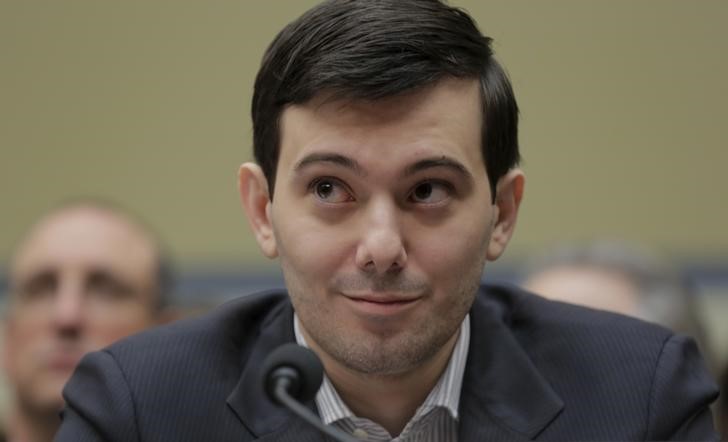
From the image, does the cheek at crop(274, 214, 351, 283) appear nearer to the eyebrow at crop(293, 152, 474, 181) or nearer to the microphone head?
the eyebrow at crop(293, 152, 474, 181)

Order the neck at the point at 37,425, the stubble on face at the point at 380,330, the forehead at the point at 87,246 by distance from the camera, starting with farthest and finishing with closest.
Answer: the forehead at the point at 87,246, the neck at the point at 37,425, the stubble on face at the point at 380,330

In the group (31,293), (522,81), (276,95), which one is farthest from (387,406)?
(522,81)

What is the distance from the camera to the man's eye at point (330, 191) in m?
1.92

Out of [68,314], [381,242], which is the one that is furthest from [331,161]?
[68,314]

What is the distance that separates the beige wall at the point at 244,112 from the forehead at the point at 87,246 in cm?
147

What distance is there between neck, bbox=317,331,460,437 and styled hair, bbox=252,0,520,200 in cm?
32

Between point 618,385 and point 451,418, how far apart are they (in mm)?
287

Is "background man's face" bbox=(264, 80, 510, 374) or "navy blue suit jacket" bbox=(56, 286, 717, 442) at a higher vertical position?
"background man's face" bbox=(264, 80, 510, 374)

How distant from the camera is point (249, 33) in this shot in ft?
16.9

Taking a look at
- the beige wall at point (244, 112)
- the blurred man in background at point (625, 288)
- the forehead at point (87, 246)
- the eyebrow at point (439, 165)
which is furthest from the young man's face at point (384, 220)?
the beige wall at point (244, 112)

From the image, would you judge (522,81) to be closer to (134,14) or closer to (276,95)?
(134,14)

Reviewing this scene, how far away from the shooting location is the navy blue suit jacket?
2.09 meters

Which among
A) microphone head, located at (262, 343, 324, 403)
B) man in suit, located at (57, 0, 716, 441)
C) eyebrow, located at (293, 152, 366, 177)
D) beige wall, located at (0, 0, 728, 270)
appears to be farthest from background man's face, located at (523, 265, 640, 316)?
beige wall, located at (0, 0, 728, 270)

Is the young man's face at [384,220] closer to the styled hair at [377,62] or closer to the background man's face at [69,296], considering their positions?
the styled hair at [377,62]
